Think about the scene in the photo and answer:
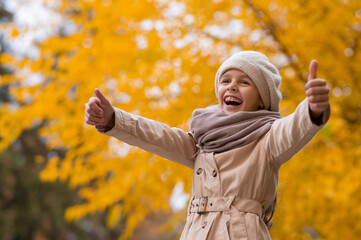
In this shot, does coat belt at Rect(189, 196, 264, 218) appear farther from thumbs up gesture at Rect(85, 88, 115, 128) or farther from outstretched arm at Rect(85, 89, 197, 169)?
thumbs up gesture at Rect(85, 88, 115, 128)

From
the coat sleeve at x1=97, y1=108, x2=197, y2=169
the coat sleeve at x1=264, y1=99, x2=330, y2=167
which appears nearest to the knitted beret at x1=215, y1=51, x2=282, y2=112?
the coat sleeve at x1=264, y1=99, x2=330, y2=167

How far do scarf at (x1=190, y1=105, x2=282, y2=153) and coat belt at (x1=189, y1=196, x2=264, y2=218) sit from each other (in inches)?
7.3

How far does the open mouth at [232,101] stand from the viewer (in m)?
1.51

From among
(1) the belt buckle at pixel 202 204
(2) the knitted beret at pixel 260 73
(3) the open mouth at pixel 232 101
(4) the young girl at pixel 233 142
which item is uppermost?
(2) the knitted beret at pixel 260 73

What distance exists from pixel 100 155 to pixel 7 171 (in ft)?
25.6

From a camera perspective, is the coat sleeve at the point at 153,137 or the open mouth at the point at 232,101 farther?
the open mouth at the point at 232,101

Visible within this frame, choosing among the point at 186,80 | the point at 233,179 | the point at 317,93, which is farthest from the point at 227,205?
the point at 186,80

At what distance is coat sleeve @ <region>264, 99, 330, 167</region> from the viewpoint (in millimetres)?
1186

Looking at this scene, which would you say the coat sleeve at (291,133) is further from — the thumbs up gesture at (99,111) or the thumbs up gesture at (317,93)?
the thumbs up gesture at (99,111)

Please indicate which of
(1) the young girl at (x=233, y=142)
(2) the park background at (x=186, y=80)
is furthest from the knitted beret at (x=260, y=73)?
(2) the park background at (x=186, y=80)

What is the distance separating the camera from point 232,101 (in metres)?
1.52

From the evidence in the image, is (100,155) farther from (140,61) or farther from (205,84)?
(205,84)

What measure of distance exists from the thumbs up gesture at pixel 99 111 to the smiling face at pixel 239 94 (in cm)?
45

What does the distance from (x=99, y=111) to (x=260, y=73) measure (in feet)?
2.06
